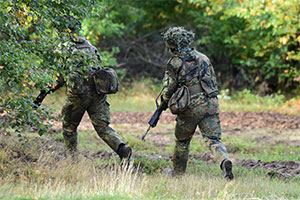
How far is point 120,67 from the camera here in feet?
77.4

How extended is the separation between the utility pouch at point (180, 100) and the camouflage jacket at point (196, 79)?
9 centimetres

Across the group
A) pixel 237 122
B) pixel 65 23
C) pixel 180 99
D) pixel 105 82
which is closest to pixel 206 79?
pixel 180 99

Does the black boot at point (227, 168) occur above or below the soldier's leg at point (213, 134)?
below

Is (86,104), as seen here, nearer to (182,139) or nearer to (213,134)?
(182,139)

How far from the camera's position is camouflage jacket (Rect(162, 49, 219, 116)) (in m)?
6.54

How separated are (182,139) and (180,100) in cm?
67

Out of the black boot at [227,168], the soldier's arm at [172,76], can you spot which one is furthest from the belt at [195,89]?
the black boot at [227,168]

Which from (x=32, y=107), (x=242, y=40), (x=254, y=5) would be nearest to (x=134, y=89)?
(x=242, y=40)

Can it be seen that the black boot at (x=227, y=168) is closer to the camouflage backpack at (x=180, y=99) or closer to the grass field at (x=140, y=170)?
the grass field at (x=140, y=170)

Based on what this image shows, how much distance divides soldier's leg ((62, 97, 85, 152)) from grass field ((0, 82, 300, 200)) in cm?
31

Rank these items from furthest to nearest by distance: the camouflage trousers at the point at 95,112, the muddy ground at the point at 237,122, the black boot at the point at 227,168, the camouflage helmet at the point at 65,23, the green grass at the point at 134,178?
1. the muddy ground at the point at 237,122
2. the camouflage trousers at the point at 95,112
3. the black boot at the point at 227,168
4. the camouflage helmet at the point at 65,23
5. the green grass at the point at 134,178

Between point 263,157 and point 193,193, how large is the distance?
4195 mm

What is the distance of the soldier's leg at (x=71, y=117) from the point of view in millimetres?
7258

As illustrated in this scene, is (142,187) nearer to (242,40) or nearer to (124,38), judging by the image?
(242,40)
